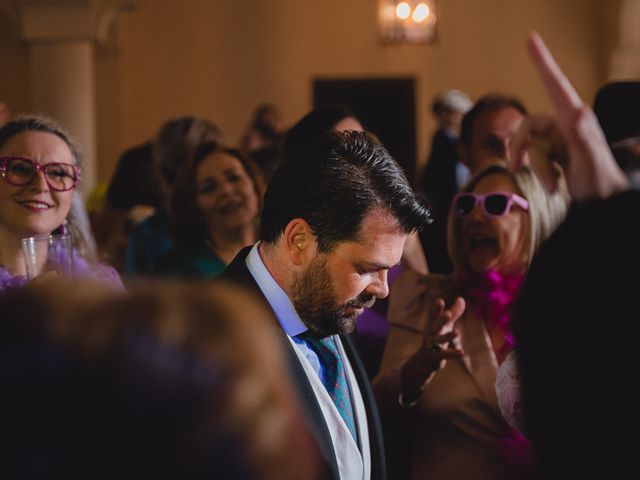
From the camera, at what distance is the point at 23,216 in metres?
2.18

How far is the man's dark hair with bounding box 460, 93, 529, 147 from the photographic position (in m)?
3.52

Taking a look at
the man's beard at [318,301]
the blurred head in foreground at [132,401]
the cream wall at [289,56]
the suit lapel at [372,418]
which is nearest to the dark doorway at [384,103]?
the cream wall at [289,56]

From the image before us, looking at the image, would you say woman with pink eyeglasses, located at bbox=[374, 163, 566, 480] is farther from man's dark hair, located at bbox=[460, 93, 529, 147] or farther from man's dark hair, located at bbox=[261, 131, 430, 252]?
man's dark hair, located at bbox=[460, 93, 529, 147]

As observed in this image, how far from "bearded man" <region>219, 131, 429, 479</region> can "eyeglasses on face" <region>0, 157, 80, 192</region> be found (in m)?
0.63

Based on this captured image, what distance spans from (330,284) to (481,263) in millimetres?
903

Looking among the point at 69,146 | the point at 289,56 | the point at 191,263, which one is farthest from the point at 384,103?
the point at 69,146

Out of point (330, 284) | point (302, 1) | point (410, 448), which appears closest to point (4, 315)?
point (330, 284)

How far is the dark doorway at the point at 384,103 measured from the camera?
9.98 metres

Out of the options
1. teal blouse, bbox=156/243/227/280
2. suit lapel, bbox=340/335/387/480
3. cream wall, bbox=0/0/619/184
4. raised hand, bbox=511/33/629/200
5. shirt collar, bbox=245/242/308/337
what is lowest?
suit lapel, bbox=340/335/387/480

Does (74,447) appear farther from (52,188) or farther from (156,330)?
(52,188)

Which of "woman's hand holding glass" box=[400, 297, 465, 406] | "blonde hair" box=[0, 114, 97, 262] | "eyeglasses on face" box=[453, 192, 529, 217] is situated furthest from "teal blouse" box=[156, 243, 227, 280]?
"woman's hand holding glass" box=[400, 297, 465, 406]

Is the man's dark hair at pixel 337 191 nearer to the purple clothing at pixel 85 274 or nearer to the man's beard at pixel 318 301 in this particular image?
the man's beard at pixel 318 301

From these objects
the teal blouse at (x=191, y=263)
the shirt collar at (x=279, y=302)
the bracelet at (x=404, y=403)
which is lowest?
the bracelet at (x=404, y=403)

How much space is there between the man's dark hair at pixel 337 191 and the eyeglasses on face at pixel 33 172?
0.63 meters
